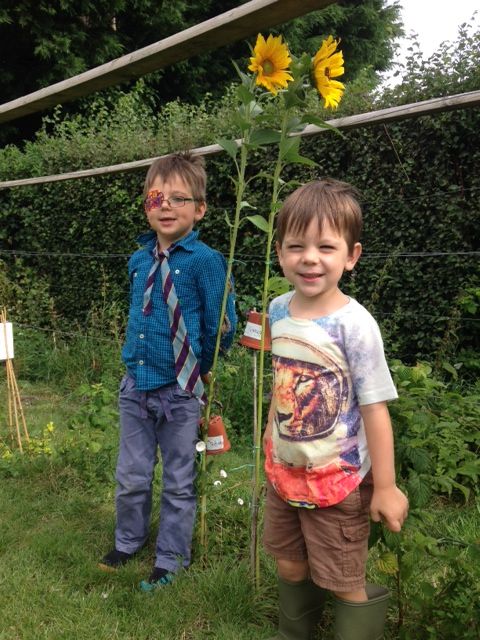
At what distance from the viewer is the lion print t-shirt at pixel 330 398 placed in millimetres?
1621

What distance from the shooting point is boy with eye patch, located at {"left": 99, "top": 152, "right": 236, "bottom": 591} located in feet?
7.78

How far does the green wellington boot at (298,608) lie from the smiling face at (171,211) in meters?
1.30

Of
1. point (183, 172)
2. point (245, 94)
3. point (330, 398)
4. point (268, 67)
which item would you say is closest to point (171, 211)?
point (183, 172)

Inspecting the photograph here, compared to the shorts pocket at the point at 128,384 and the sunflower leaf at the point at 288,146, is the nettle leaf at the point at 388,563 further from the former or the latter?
the sunflower leaf at the point at 288,146

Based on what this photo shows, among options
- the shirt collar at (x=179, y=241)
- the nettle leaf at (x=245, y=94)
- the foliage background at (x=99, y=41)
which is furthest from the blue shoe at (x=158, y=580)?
the foliage background at (x=99, y=41)

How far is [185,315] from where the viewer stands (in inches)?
94.4

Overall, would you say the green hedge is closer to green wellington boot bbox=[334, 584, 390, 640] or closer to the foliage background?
green wellington boot bbox=[334, 584, 390, 640]

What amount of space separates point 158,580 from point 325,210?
1557mm

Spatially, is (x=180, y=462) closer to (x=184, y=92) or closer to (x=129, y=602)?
(x=129, y=602)

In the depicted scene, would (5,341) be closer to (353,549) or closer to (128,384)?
(128,384)

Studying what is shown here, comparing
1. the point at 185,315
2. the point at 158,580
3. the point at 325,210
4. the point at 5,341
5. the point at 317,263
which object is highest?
the point at 325,210

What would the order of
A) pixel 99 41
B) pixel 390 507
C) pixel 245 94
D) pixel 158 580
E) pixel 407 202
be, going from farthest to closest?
1. pixel 99 41
2. pixel 407 202
3. pixel 158 580
4. pixel 245 94
5. pixel 390 507

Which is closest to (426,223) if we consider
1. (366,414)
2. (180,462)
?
(180,462)

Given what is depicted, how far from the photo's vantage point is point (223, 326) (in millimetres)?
2391
